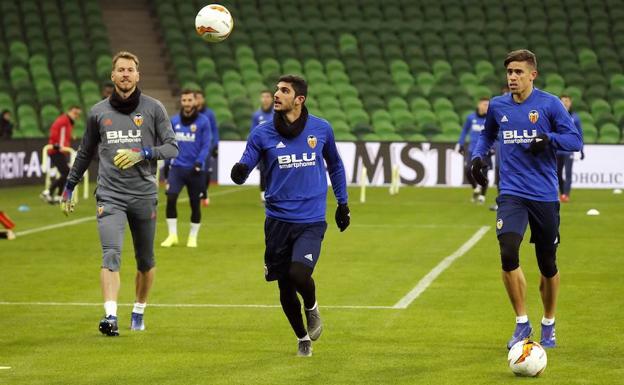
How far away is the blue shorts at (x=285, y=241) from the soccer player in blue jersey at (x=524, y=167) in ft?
4.83

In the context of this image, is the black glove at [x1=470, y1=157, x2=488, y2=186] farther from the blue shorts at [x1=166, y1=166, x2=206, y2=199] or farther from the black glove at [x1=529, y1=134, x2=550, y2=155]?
the blue shorts at [x1=166, y1=166, x2=206, y2=199]

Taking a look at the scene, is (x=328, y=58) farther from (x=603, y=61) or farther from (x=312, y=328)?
(x=312, y=328)

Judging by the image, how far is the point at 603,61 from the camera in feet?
141

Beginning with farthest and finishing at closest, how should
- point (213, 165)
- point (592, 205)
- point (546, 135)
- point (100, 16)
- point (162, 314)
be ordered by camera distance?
point (100, 16) → point (213, 165) → point (592, 205) → point (162, 314) → point (546, 135)

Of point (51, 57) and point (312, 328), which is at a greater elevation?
point (51, 57)

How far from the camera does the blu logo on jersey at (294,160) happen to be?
1027 centimetres


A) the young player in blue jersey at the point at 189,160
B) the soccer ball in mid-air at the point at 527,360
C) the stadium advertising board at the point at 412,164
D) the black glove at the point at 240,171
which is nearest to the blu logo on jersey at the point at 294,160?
the black glove at the point at 240,171

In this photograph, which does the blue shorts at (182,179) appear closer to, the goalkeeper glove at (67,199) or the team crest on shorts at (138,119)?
the goalkeeper glove at (67,199)

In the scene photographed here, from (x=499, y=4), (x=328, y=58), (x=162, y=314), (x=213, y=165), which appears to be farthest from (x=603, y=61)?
(x=162, y=314)

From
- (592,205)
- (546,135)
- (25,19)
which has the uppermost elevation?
(25,19)

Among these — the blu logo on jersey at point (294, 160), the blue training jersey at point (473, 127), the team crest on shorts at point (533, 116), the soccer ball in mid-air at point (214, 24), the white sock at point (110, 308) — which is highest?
the soccer ball in mid-air at point (214, 24)

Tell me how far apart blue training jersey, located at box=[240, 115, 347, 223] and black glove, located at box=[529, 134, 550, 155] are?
161 cm

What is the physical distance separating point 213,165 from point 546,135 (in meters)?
27.0

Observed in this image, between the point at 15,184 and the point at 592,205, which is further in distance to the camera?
the point at 15,184
